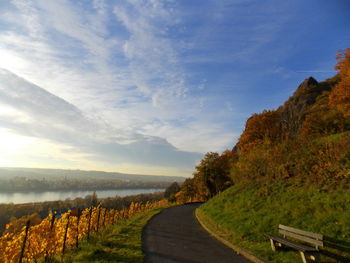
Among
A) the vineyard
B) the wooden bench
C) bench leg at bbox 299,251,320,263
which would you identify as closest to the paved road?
the wooden bench

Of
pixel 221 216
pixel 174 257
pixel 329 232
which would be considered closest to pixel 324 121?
pixel 221 216

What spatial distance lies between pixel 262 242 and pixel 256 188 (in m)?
6.61

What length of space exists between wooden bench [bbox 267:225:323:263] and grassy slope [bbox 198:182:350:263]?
36 cm

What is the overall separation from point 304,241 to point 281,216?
7.90 feet

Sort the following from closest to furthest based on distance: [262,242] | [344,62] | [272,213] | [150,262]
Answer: [150,262] → [262,242] → [272,213] → [344,62]

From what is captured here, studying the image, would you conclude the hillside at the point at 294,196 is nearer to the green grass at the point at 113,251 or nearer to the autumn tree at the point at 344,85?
the autumn tree at the point at 344,85

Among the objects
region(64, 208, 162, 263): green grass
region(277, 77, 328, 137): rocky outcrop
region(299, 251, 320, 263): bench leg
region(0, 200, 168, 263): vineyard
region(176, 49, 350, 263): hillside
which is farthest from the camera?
region(277, 77, 328, 137): rocky outcrop

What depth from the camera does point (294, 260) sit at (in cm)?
633

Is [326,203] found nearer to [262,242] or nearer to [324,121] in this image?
[262,242]

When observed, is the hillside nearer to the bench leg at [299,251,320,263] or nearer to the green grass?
the bench leg at [299,251,320,263]

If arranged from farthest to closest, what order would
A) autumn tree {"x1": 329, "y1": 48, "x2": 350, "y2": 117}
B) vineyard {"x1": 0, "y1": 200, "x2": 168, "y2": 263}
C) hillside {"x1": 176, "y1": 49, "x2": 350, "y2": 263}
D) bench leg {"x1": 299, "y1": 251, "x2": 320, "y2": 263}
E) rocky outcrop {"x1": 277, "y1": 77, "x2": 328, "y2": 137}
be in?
rocky outcrop {"x1": 277, "y1": 77, "x2": 328, "y2": 137}
autumn tree {"x1": 329, "y1": 48, "x2": 350, "y2": 117}
hillside {"x1": 176, "y1": 49, "x2": 350, "y2": 263}
vineyard {"x1": 0, "y1": 200, "x2": 168, "y2": 263}
bench leg {"x1": 299, "y1": 251, "x2": 320, "y2": 263}

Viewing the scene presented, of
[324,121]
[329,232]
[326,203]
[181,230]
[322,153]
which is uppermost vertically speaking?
[324,121]

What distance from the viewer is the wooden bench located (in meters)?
5.92

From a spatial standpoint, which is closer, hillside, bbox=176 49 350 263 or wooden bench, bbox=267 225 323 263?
wooden bench, bbox=267 225 323 263
